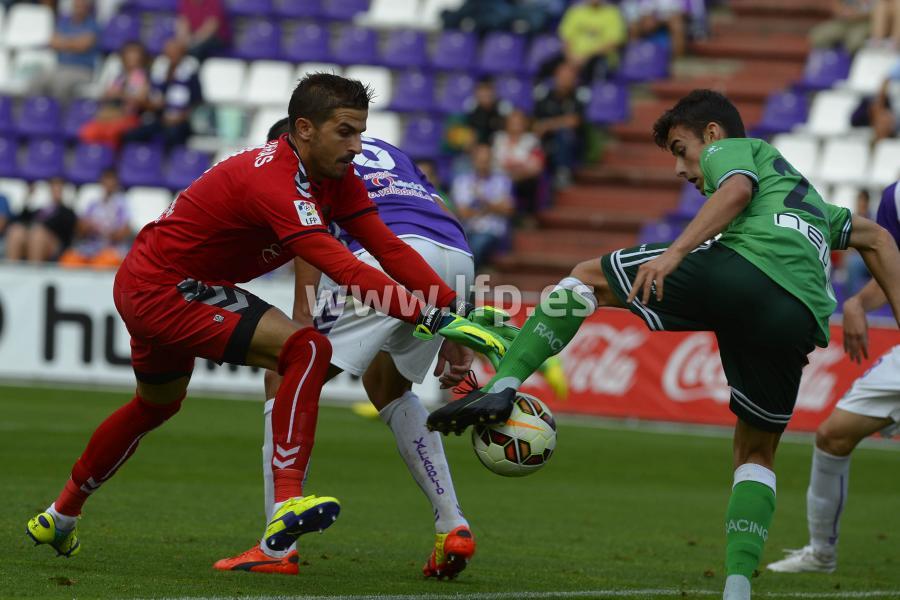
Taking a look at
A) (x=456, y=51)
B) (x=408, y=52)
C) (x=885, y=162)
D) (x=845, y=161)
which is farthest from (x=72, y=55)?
(x=885, y=162)

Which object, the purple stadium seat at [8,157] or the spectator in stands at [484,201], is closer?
the spectator in stands at [484,201]

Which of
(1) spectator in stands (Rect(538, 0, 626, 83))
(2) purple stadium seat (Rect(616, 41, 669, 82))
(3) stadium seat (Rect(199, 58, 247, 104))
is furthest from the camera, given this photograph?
(3) stadium seat (Rect(199, 58, 247, 104))

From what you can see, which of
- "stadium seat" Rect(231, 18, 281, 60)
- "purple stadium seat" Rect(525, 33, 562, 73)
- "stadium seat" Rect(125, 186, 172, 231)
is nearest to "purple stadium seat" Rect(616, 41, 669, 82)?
"purple stadium seat" Rect(525, 33, 562, 73)

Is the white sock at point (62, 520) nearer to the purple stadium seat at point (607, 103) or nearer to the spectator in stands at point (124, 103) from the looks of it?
the purple stadium seat at point (607, 103)

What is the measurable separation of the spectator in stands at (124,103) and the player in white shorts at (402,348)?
1437cm

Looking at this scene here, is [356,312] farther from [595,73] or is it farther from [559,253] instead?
[595,73]

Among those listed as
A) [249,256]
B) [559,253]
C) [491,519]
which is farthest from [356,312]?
[559,253]

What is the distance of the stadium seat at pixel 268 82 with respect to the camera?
2147 cm

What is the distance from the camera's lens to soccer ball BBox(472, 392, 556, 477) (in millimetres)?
5766

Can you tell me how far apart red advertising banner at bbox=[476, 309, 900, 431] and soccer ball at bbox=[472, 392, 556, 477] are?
9.19 m

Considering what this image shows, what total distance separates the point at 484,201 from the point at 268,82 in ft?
16.7

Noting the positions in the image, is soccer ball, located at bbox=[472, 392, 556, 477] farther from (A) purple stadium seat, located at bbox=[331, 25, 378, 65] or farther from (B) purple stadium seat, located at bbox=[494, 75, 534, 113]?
(A) purple stadium seat, located at bbox=[331, 25, 378, 65]

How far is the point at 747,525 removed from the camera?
5461 mm

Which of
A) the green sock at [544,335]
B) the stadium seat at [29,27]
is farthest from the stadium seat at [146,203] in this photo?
the green sock at [544,335]
